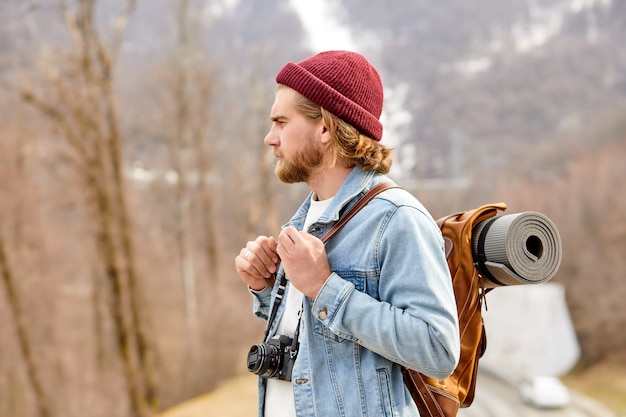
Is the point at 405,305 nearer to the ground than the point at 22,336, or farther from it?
farther from it

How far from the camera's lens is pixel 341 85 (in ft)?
5.78

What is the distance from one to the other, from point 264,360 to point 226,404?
1221 centimetres

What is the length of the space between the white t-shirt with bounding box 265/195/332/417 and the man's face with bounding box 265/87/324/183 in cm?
13

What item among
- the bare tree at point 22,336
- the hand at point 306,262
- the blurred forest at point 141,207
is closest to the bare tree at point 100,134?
the blurred forest at point 141,207

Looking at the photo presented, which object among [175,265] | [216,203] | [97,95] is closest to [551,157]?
[216,203]

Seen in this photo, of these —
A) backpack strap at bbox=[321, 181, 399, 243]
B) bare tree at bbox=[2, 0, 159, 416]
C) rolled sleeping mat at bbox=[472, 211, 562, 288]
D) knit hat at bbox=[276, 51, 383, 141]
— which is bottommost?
bare tree at bbox=[2, 0, 159, 416]

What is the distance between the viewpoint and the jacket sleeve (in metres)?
1.51

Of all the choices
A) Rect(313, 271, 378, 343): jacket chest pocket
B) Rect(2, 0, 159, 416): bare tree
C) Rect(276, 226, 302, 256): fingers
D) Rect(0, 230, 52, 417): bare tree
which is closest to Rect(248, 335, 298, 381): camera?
Rect(313, 271, 378, 343): jacket chest pocket

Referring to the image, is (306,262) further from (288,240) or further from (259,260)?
(259,260)

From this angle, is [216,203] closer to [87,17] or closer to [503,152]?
[87,17]

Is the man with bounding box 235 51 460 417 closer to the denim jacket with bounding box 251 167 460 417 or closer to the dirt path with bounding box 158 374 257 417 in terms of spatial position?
the denim jacket with bounding box 251 167 460 417

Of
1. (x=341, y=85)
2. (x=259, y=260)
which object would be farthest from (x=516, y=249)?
(x=259, y=260)

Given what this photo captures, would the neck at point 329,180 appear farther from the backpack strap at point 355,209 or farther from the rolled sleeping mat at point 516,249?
the rolled sleeping mat at point 516,249

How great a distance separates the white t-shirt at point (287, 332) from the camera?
179cm
